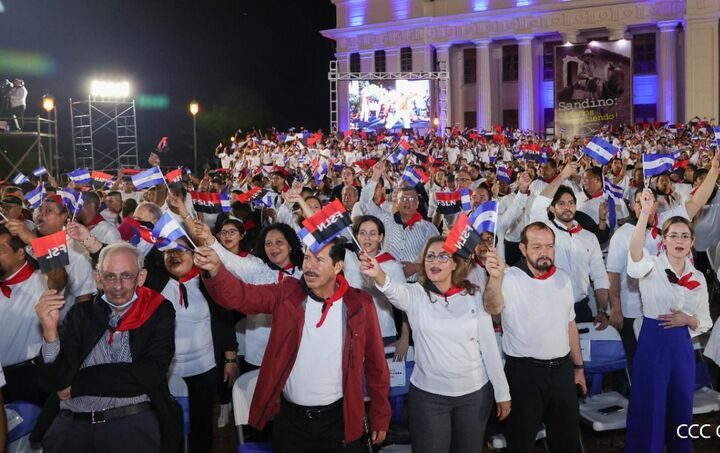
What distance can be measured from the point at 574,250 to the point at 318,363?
137 inches

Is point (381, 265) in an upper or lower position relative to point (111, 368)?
upper

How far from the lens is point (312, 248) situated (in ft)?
14.5

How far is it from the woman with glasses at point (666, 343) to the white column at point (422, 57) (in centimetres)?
4583

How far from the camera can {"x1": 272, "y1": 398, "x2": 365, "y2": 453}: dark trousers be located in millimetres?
4383

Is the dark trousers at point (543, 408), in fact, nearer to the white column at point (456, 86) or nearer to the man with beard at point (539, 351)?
the man with beard at point (539, 351)

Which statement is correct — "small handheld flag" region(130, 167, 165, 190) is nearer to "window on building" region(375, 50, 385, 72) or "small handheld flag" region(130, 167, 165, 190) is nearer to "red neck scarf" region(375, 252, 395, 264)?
"red neck scarf" region(375, 252, 395, 264)

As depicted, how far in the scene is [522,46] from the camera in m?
48.1

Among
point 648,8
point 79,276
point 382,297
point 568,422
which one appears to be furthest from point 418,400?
point 648,8

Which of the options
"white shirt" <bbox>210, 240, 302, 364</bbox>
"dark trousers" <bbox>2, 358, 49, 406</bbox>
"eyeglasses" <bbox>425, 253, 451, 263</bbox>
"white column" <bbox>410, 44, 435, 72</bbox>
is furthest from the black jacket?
"white column" <bbox>410, 44, 435, 72</bbox>

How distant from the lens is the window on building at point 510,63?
50875 millimetres

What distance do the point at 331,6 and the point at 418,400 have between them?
56.4 metres

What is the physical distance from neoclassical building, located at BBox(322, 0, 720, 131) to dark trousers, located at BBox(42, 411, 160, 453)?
133 ft

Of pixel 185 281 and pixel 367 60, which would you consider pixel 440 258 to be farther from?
pixel 367 60

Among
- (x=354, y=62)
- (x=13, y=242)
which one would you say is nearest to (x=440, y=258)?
(x=13, y=242)
